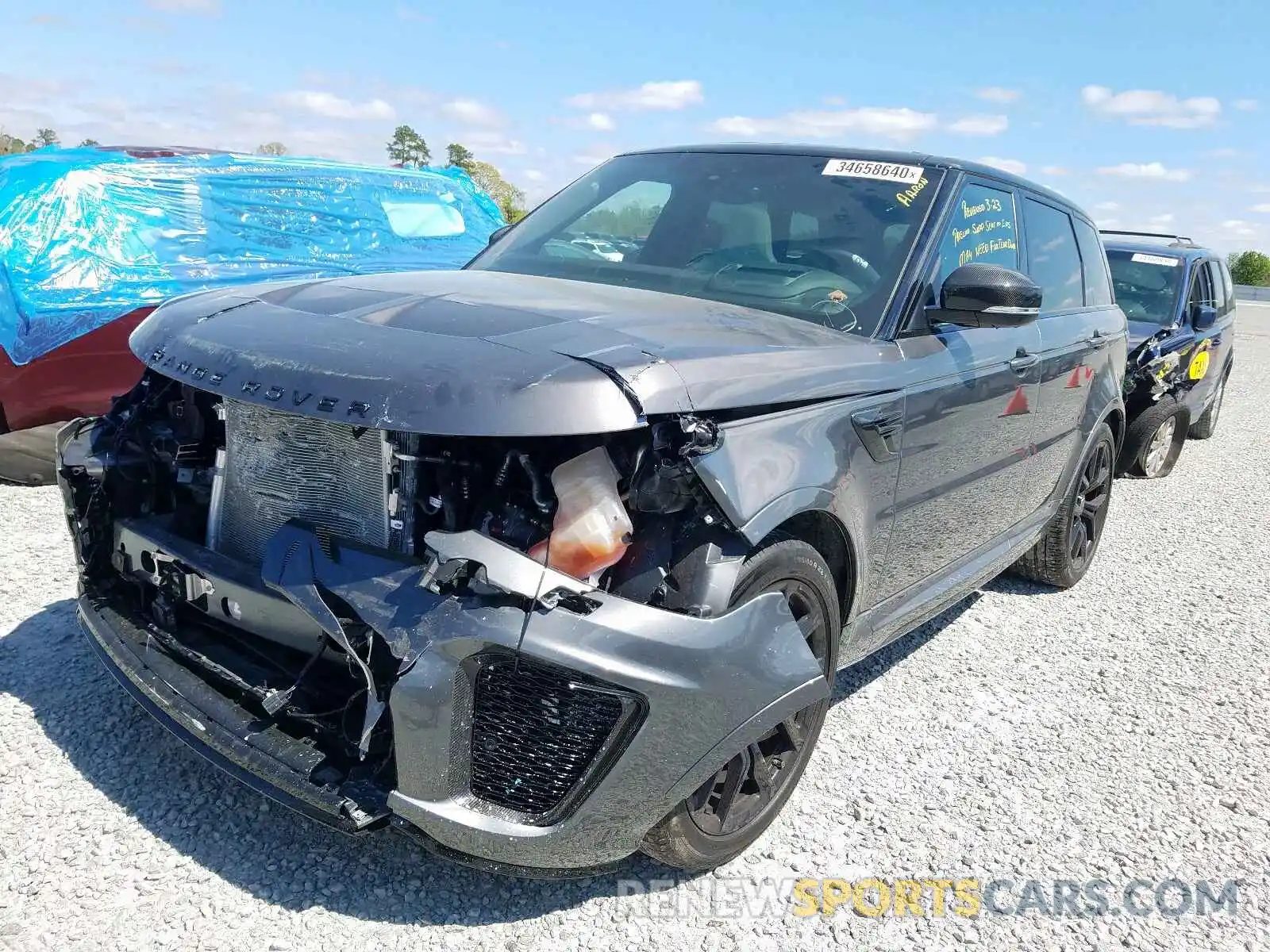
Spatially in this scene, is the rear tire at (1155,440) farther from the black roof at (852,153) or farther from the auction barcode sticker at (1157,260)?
the black roof at (852,153)

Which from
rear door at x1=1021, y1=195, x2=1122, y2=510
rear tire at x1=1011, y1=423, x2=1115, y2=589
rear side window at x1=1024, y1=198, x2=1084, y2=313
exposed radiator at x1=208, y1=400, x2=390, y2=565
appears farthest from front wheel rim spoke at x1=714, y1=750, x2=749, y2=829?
rear tire at x1=1011, y1=423, x2=1115, y2=589

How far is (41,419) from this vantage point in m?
5.27

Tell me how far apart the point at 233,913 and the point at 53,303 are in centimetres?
405

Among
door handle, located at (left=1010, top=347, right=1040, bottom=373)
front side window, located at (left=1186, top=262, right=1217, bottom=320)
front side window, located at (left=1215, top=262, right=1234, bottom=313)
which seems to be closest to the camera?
door handle, located at (left=1010, top=347, right=1040, bottom=373)

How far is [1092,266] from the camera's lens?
4.86 m

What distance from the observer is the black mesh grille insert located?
1.99 metres

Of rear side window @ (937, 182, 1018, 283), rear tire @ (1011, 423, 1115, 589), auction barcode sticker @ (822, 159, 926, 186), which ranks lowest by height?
rear tire @ (1011, 423, 1115, 589)

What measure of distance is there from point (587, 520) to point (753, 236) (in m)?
1.59

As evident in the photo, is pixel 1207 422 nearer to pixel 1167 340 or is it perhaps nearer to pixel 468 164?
pixel 1167 340

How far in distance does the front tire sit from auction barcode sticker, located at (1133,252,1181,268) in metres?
7.34

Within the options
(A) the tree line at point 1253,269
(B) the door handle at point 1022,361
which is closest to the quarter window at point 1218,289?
(B) the door handle at point 1022,361

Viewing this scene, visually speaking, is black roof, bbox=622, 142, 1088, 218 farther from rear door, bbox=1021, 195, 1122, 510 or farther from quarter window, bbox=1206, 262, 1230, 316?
quarter window, bbox=1206, 262, 1230, 316

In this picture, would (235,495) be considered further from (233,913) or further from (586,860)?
(586,860)

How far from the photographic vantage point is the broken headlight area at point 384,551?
2.00 metres
